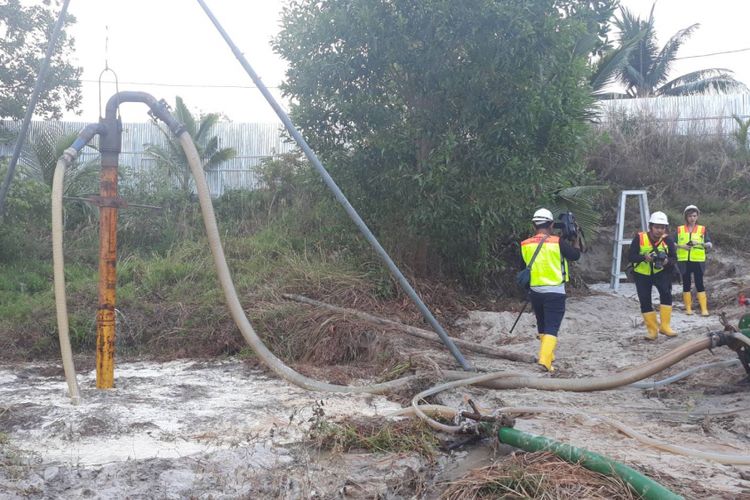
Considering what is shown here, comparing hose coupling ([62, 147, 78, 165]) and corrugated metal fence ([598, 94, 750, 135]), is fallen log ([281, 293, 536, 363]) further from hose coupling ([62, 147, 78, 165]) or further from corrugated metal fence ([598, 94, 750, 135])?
corrugated metal fence ([598, 94, 750, 135])

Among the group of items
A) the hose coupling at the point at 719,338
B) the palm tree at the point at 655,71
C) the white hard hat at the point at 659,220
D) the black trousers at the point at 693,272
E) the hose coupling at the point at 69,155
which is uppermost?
the palm tree at the point at 655,71

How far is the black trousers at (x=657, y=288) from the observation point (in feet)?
29.9

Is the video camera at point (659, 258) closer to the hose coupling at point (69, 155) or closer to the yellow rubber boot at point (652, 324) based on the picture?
the yellow rubber boot at point (652, 324)

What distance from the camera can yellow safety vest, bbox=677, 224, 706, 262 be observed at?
1070 centimetres

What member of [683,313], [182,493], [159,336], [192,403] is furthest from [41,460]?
[683,313]

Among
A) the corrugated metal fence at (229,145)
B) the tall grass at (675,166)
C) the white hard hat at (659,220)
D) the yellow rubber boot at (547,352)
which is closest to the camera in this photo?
the yellow rubber boot at (547,352)

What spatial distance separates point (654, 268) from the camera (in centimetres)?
907

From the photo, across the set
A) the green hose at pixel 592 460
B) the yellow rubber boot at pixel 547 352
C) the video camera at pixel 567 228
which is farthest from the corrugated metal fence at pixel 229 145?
the green hose at pixel 592 460

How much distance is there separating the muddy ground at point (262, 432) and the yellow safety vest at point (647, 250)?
1383 mm

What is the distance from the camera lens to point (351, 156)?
34.9 feet

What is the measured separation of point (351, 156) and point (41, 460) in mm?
6947

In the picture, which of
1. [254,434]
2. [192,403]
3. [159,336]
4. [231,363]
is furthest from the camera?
[159,336]

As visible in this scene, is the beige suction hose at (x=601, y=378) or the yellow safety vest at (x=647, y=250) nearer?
the beige suction hose at (x=601, y=378)

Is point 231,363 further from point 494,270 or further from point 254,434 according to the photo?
point 494,270
